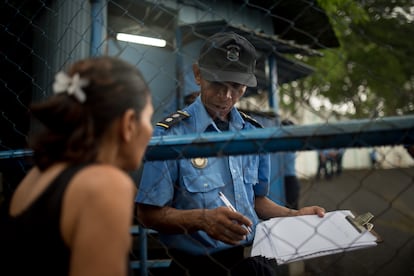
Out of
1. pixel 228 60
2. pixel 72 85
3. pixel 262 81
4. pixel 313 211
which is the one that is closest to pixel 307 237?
pixel 313 211

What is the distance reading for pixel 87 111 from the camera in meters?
1.00

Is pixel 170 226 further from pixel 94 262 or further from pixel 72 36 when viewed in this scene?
pixel 72 36

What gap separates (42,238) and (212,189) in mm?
858

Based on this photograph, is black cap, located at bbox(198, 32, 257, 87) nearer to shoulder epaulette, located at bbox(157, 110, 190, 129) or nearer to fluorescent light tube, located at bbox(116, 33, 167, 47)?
shoulder epaulette, located at bbox(157, 110, 190, 129)

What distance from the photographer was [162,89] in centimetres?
588

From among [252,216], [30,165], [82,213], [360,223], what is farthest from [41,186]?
[360,223]

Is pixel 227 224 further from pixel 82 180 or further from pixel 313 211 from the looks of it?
pixel 82 180

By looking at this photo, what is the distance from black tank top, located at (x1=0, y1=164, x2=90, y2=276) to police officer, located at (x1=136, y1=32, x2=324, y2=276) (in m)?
0.64

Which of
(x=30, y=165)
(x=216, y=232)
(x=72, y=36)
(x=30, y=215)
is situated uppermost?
(x=72, y=36)

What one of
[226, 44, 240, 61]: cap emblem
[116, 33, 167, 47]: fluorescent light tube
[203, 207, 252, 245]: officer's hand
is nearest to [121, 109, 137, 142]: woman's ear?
[203, 207, 252, 245]: officer's hand

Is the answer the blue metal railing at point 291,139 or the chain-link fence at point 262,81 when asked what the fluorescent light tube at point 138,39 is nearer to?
the chain-link fence at point 262,81

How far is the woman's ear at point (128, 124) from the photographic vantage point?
1024mm

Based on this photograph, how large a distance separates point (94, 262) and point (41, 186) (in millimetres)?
296

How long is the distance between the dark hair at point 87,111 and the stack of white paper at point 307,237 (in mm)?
793
